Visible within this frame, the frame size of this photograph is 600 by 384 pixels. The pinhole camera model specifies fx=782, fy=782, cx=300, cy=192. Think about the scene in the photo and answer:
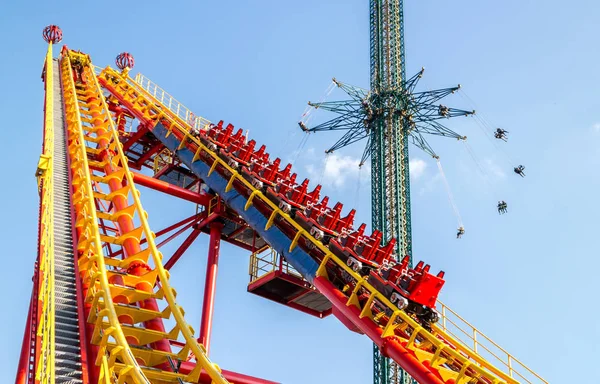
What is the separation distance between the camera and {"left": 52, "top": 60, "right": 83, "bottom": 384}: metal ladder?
11297 millimetres

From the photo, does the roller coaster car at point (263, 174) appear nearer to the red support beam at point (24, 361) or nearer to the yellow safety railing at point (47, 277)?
the yellow safety railing at point (47, 277)

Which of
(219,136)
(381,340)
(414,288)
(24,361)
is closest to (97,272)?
(24,361)

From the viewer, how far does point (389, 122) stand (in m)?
36.5

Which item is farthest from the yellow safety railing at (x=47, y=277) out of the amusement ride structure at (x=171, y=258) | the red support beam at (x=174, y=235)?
the red support beam at (x=174, y=235)

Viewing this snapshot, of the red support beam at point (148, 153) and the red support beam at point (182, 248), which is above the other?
the red support beam at point (148, 153)

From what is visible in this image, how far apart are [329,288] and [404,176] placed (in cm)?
1797

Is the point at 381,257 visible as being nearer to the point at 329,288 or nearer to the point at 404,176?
the point at 329,288

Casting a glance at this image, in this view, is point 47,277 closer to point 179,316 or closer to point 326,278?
point 179,316

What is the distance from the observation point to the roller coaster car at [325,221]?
1894cm

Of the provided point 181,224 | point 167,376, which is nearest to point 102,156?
point 181,224

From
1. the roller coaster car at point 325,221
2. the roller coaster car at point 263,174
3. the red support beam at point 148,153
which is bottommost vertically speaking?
the roller coaster car at point 325,221

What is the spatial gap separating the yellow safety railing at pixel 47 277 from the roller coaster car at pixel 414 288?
22.9ft

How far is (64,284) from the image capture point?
13.5 meters

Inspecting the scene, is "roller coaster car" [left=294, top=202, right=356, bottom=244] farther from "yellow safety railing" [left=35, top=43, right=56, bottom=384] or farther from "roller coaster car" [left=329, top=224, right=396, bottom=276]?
"yellow safety railing" [left=35, top=43, right=56, bottom=384]
